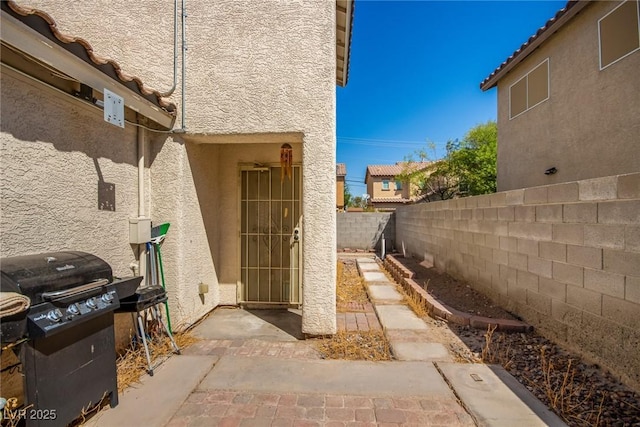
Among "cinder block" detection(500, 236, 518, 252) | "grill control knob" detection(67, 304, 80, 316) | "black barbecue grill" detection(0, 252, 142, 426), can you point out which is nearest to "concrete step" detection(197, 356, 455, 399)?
"black barbecue grill" detection(0, 252, 142, 426)

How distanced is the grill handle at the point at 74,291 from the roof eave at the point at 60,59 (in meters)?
2.37

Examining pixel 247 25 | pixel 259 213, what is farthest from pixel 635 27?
pixel 259 213

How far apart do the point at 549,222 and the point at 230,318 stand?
20.9ft

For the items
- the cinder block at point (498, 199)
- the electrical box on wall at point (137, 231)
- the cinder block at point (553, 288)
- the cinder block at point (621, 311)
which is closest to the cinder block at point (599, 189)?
the cinder block at point (621, 311)

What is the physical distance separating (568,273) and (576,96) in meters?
8.38

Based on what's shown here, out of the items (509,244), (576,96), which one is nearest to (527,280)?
(509,244)

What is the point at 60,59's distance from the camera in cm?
340

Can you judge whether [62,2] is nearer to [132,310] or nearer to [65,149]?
[65,149]

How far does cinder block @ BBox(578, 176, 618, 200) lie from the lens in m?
4.07

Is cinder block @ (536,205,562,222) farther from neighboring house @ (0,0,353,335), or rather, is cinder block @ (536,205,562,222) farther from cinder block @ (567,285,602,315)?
neighboring house @ (0,0,353,335)

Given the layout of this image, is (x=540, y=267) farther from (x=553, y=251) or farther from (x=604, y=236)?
(x=604, y=236)

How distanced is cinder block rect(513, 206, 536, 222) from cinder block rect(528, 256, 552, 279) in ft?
2.43

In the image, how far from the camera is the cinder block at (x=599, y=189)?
13.4 ft

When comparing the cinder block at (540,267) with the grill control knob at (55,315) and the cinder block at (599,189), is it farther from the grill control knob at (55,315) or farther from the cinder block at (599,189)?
the grill control knob at (55,315)
